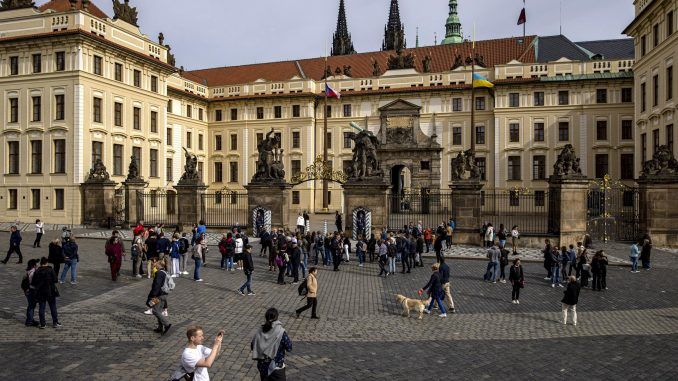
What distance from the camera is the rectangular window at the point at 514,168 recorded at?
4959 cm

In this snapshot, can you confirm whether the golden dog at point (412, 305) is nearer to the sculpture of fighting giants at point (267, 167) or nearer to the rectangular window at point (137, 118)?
the sculpture of fighting giants at point (267, 167)

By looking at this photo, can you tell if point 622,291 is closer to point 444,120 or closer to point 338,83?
point 444,120

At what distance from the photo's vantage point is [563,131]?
159 feet

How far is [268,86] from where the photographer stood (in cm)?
5572

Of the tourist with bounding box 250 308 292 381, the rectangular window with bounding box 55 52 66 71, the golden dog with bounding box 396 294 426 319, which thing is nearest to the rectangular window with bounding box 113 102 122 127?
the rectangular window with bounding box 55 52 66 71

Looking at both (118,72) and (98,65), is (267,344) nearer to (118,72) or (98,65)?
(98,65)

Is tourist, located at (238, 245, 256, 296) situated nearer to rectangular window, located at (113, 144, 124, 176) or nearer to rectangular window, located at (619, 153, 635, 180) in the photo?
rectangular window, located at (113, 144, 124, 176)

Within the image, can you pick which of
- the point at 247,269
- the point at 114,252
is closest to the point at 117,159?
the point at 114,252

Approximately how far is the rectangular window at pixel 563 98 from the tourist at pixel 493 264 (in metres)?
36.4

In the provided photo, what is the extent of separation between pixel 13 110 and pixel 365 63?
35466 millimetres

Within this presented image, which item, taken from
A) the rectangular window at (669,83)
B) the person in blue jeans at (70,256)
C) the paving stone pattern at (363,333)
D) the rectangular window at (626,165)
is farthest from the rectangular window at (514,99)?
the person in blue jeans at (70,256)

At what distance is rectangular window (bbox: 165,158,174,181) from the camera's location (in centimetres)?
4698

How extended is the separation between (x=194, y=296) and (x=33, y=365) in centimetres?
554

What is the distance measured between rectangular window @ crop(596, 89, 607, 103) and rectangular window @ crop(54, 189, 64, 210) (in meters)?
44.2
